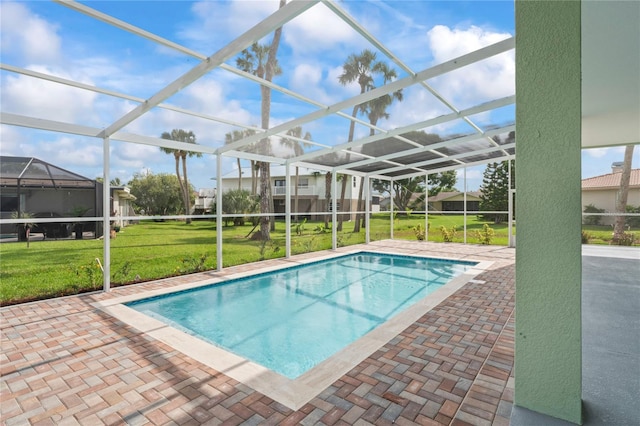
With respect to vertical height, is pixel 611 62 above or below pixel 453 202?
above

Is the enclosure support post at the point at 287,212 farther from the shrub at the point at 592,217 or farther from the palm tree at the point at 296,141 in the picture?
the shrub at the point at 592,217

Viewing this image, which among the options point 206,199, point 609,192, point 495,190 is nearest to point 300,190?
point 206,199

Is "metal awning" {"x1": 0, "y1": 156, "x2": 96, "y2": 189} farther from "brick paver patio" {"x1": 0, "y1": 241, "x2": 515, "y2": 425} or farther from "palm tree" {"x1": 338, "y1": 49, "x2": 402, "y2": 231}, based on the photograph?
"palm tree" {"x1": 338, "y1": 49, "x2": 402, "y2": 231}

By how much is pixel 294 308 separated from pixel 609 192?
1403 centimetres

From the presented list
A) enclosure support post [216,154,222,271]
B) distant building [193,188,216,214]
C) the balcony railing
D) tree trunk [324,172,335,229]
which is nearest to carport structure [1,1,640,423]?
enclosure support post [216,154,222,271]

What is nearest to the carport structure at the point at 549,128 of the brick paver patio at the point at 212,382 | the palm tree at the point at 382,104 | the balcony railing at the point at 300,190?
the brick paver patio at the point at 212,382

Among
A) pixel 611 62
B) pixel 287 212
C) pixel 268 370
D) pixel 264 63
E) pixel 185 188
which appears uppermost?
pixel 264 63

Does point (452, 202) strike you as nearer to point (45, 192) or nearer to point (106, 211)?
point (106, 211)

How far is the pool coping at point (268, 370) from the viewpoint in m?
2.96

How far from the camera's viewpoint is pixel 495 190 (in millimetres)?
13617

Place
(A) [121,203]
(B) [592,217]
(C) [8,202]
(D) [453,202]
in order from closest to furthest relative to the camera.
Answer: (C) [8,202] → (A) [121,203] → (B) [592,217] → (D) [453,202]

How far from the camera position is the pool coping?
2957mm

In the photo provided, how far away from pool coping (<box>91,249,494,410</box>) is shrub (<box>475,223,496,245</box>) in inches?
353

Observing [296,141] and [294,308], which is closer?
[294,308]
